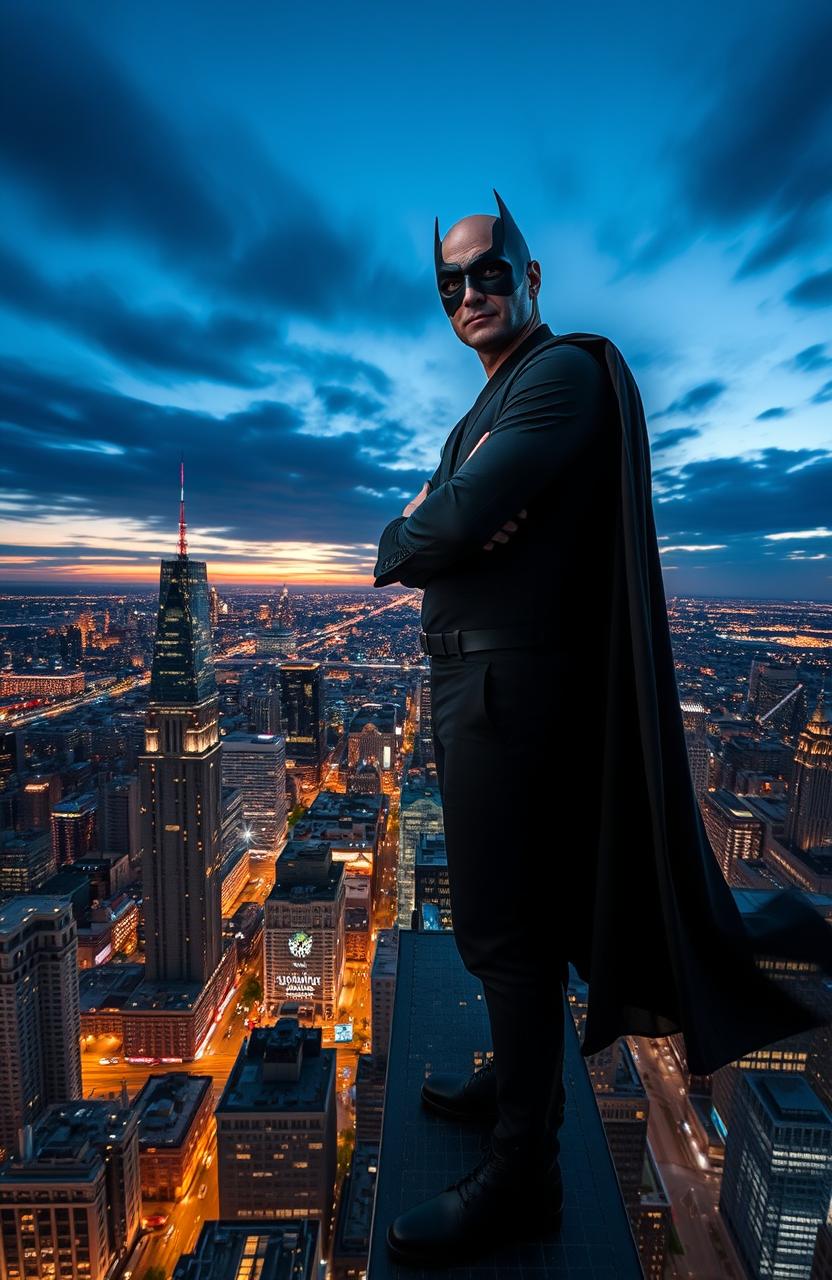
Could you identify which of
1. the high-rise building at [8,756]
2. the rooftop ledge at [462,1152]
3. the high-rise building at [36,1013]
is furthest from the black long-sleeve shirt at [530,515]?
the high-rise building at [8,756]

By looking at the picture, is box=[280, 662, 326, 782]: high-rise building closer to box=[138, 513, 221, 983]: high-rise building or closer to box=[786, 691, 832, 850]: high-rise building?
box=[138, 513, 221, 983]: high-rise building

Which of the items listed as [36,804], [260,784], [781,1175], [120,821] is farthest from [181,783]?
[781,1175]

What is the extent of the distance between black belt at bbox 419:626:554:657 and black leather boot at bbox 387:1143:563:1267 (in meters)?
1.19

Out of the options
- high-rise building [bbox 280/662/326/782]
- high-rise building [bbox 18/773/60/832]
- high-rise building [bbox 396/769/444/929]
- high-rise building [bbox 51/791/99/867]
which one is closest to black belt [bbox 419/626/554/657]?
high-rise building [bbox 396/769/444/929]

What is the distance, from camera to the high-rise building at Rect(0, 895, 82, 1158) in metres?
14.1

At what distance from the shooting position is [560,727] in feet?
4.88

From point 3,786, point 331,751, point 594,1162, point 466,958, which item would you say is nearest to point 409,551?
point 466,958

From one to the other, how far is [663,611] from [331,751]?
39.1m

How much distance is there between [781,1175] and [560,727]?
40.9 feet

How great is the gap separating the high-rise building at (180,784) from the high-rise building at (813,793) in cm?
1706

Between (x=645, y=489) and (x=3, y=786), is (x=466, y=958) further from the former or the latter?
(x=3, y=786)

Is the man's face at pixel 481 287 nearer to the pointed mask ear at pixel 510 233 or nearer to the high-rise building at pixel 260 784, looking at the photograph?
the pointed mask ear at pixel 510 233

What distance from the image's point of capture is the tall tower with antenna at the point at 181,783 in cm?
1952

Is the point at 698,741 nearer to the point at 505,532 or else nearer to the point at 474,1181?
the point at 474,1181
